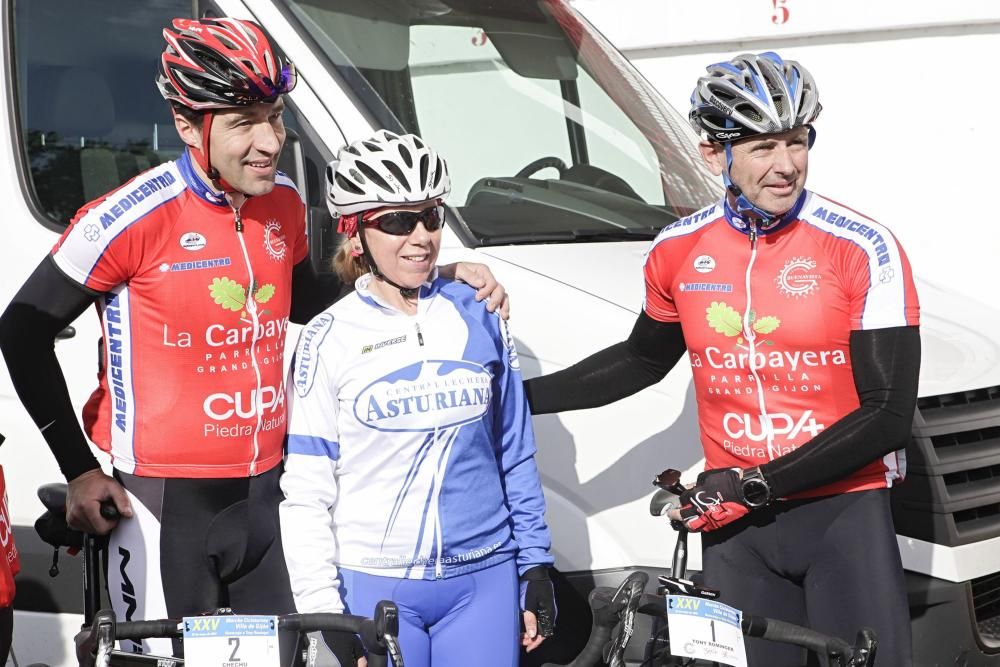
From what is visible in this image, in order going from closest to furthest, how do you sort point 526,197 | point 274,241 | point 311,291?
point 274,241
point 311,291
point 526,197

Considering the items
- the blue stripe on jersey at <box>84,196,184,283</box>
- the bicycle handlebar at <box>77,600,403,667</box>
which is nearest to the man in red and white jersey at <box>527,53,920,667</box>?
the bicycle handlebar at <box>77,600,403,667</box>

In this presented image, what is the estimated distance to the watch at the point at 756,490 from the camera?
3.05m

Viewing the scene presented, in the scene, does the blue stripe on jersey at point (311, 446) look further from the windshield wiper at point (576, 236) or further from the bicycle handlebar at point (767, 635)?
the windshield wiper at point (576, 236)

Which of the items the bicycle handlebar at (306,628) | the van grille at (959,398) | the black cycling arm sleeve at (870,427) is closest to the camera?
the bicycle handlebar at (306,628)

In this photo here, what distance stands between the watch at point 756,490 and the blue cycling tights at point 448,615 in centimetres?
62

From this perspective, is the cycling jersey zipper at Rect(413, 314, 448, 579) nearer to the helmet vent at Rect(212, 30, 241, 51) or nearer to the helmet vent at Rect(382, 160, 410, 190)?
the helmet vent at Rect(382, 160, 410, 190)

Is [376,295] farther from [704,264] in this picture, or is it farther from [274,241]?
[704,264]

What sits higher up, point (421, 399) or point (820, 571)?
point (421, 399)

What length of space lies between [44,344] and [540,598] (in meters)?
1.35

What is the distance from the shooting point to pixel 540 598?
125 inches

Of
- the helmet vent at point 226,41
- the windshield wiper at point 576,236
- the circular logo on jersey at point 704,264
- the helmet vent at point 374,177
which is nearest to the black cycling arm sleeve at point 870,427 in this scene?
the circular logo on jersey at point 704,264

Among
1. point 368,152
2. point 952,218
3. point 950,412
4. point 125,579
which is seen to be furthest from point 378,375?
point 952,218

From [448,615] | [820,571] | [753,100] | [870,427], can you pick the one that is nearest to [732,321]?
[870,427]

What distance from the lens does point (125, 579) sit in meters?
3.36
